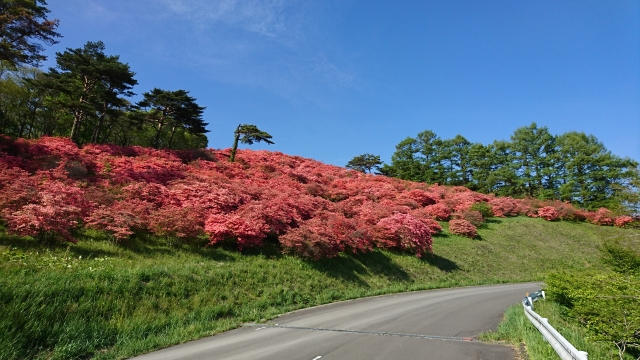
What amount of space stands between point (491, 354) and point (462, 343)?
97 cm

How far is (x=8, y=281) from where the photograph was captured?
7.43m

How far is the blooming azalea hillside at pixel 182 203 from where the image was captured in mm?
11800

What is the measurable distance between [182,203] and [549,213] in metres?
39.5

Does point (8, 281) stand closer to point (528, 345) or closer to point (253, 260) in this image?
Result: point (253, 260)

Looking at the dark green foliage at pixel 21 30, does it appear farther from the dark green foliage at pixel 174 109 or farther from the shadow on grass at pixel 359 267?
the shadow on grass at pixel 359 267

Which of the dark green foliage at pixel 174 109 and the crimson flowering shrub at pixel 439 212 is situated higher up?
the dark green foliage at pixel 174 109

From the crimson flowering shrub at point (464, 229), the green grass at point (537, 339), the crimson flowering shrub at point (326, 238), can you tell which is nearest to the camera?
the green grass at point (537, 339)

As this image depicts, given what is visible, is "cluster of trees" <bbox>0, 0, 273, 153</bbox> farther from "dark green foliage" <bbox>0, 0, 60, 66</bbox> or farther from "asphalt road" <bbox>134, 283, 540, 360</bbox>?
"asphalt road" <bbox>134, 283, 540, 360</bbox>

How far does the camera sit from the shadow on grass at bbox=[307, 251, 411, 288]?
16.0m

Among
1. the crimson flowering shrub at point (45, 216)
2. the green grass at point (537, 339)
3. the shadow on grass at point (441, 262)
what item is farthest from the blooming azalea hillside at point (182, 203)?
the green grass at point (537, 339)

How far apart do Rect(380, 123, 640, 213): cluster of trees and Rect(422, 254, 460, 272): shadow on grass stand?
31.3 meters

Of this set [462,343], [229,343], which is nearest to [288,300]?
[229,343]

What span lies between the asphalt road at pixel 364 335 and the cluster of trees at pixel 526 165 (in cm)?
4260

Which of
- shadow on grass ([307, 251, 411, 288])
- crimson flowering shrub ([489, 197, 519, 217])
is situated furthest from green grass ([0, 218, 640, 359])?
crimson flowering shrub ([489, 197, 519, 217])
